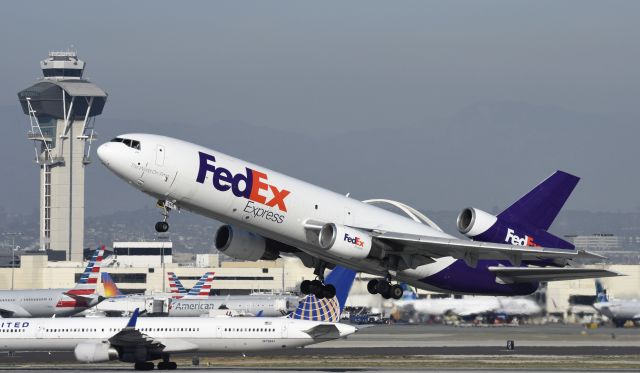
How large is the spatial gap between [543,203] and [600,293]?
195 feet

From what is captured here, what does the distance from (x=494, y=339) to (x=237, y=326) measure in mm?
34005

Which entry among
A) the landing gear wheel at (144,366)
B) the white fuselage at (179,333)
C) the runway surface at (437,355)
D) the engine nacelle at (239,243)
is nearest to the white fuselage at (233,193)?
the engine nacelle at (239,243)

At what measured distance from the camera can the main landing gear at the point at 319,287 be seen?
5928 cm

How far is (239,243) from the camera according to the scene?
58.2m

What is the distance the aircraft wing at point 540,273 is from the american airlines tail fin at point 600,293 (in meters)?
58.4

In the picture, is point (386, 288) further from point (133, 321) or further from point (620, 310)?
point (620, 310)

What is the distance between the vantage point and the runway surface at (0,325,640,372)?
80.9 m

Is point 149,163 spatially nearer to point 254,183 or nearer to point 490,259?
point 254,183

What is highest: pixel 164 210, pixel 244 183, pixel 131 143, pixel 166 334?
pixel 131 143

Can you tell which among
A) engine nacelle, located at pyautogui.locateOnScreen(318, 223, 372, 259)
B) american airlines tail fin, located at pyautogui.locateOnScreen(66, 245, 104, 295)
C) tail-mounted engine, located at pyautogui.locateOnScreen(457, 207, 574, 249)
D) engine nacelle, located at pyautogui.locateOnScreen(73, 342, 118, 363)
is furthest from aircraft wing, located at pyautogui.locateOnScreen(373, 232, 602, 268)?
american airlines tail fin, located at pyautogui.locateOnScreen(66, 245, 104, 295)

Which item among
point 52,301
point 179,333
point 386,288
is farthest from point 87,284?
point 386,288

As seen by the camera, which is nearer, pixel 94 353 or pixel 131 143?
pixel 131 143

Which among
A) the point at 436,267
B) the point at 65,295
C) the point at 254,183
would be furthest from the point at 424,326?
the point at 254,183

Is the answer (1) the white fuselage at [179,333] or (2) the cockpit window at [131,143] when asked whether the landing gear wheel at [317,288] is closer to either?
(2) the cockpit window at [131,143]
